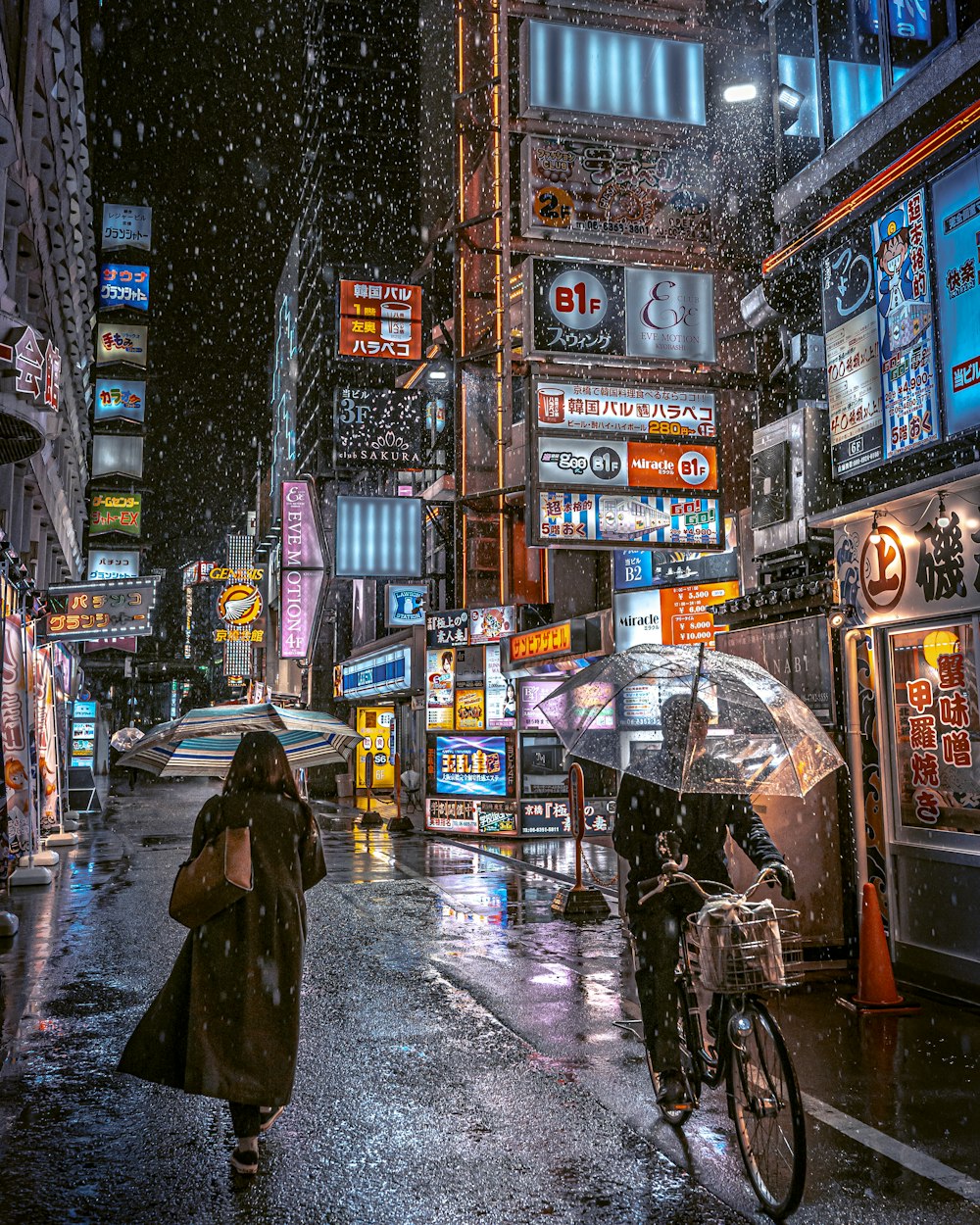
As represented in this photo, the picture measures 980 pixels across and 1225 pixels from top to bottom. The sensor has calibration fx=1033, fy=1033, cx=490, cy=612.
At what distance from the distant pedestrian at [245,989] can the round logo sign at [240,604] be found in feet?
212

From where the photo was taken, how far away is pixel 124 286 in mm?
46625

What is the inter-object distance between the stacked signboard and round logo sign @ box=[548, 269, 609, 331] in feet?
111

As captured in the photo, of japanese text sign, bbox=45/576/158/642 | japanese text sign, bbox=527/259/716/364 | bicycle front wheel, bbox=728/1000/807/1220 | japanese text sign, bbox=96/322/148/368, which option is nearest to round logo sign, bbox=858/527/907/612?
bicycle front wheel, bbox=728/1000/807/1220

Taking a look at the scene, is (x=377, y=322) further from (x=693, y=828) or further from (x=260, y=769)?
(x=260, y=769)

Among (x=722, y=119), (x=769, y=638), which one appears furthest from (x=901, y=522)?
(x=722, y=119)

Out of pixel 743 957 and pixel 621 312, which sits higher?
pixel 621 312

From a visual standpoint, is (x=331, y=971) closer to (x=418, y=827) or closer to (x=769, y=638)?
(x=769, y=638)

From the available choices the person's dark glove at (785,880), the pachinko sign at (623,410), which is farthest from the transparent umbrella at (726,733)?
the pachinko sign at (623,410)

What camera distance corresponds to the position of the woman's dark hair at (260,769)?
15.8 feet

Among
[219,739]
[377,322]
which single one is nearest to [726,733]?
[219,739]

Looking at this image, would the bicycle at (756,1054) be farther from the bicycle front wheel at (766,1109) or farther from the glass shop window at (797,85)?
the glass shop window at (797,85)

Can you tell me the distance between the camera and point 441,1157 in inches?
195

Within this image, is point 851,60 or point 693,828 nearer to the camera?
point 693,828

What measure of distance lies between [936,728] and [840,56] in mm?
8810
